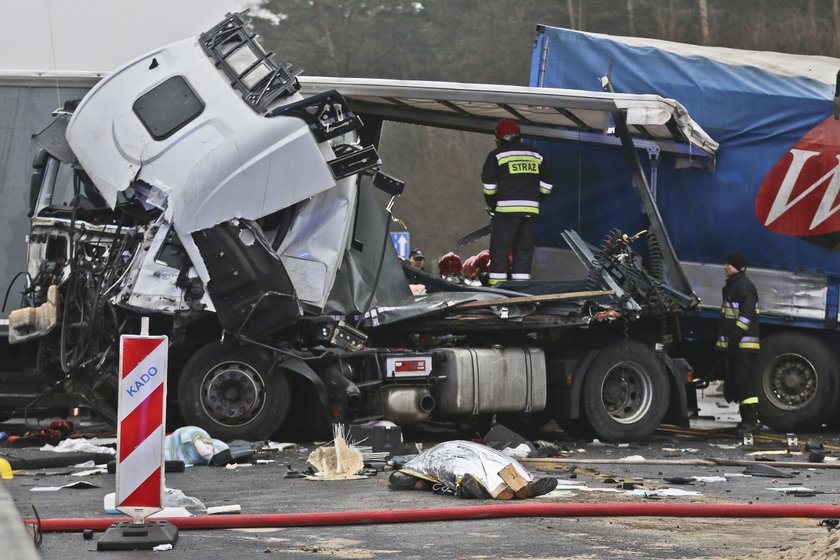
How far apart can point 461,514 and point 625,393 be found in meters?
5.98

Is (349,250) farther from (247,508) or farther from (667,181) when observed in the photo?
(247,508)

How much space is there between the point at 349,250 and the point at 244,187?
124 cm

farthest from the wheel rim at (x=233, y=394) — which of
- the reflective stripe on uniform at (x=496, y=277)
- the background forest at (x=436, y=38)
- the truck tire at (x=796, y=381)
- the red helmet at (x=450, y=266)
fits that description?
the background forest at (x=436, y=38)

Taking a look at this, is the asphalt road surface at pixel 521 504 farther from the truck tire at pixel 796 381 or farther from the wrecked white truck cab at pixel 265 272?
the truck tire at pixel 796 381

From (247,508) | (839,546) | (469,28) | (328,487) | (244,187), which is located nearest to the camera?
(839,546)

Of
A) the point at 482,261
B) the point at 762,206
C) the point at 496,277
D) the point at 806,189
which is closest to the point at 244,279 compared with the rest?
the point at 496,277

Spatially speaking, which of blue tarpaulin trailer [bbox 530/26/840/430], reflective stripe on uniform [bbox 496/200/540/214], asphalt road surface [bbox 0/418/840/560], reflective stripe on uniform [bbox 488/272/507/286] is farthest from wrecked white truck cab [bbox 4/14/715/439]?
blue tarpaulin trailer [bbox 530/26/840/430]

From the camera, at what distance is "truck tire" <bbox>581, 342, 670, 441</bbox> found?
12.2 m

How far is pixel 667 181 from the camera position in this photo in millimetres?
13422

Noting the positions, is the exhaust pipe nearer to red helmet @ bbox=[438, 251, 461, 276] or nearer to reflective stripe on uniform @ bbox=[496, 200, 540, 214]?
reflective stripe on uniform @ bbox=[496, 200, 540, 214]

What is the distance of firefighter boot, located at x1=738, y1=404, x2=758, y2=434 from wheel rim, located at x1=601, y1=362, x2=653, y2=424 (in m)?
1.04

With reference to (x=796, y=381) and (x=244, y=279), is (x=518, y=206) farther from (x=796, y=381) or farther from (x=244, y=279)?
(x=796, y=381)

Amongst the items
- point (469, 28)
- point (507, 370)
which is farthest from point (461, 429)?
point (469, 28)

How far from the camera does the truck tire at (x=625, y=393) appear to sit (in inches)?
480
